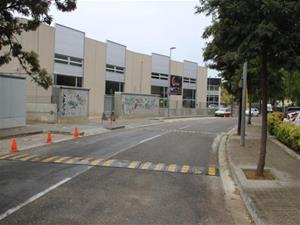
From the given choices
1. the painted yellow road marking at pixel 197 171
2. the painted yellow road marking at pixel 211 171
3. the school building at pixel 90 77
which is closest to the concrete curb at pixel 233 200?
the painted yellow road marking at pixel 211 171

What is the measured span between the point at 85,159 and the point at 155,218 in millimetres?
6838

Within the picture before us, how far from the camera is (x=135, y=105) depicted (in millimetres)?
42500

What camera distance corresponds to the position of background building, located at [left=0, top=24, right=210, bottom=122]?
30.6 m

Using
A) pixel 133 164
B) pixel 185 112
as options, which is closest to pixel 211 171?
pixel 133 164

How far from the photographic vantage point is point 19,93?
24.6 meters

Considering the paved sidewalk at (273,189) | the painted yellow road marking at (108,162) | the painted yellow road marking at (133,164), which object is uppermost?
the paved sidewalk at (273,189)

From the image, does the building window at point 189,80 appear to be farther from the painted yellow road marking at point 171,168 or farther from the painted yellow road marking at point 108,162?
the painted yellow road marking at point 171,168

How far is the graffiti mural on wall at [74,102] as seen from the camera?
98.2 feet

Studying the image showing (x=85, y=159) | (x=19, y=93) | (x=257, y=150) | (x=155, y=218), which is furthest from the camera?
(x=19, y=93)

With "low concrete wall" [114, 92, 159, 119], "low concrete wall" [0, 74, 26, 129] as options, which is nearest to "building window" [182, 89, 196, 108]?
"low concrete wall" [114, 92, 159, 119]

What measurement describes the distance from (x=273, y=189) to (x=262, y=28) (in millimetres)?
3436

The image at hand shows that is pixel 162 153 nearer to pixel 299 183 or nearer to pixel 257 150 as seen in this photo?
pixel 257 150

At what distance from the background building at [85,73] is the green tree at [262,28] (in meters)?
20.6

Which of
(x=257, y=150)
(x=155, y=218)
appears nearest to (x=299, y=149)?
(x=257, y=150)
